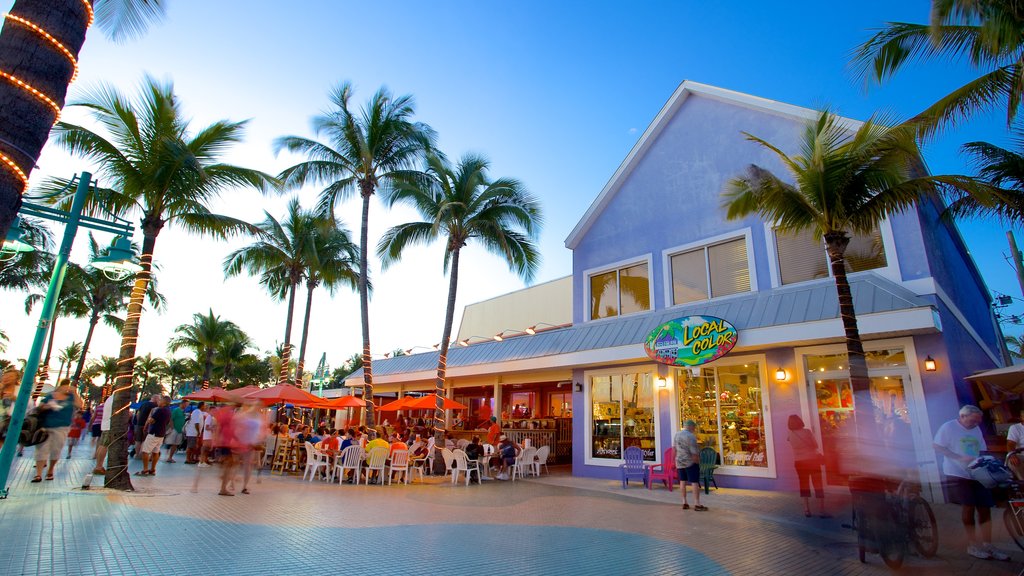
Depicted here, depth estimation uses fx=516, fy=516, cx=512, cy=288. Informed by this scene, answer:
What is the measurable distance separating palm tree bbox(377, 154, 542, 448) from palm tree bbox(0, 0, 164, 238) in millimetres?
12520

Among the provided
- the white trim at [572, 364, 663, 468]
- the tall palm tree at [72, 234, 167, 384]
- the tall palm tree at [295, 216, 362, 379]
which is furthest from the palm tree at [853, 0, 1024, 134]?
the tall palm tree at [72, 234, 167, 384]

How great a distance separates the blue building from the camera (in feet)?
33.7

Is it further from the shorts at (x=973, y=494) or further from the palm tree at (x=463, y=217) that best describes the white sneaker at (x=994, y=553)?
the palm tree at (x=463, y=217)

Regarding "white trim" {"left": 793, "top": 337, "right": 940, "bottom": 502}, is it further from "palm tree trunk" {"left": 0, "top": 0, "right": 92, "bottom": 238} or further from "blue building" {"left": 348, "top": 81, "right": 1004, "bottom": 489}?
"palm tree trunk" {"left": 0, "top": 0, "right": 92, "bottom": 238}

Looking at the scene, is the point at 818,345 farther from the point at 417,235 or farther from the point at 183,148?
the point at 183,148

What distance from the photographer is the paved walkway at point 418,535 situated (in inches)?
211

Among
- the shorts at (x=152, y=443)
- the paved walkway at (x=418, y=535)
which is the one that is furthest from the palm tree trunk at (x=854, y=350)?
the shorts at (x=152, y=443)

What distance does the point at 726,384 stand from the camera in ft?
41.7

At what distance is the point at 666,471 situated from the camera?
1226 cm

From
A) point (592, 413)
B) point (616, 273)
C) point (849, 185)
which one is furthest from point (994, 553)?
point (616, 273)

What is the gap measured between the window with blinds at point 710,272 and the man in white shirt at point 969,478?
254 inches

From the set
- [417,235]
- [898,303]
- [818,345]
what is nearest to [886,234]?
[898,303]

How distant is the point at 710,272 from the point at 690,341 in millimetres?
2259

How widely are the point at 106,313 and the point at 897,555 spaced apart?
3910cm
